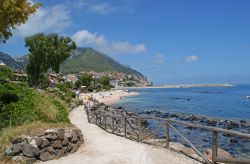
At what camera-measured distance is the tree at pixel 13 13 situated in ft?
76.1

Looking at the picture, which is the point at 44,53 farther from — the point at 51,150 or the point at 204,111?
the point at 51,150

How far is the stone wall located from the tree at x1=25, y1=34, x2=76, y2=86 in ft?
183

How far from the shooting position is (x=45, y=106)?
869 inches

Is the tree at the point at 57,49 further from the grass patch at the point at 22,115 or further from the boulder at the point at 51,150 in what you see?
the boulder at the point at 51,150

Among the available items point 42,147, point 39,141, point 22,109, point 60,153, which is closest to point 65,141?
point 60,153

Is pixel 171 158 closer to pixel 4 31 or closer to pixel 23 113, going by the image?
pixel 23 113

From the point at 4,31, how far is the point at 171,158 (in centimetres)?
1591

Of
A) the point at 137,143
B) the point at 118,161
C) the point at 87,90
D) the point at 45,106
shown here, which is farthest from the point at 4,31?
the point at 87,90

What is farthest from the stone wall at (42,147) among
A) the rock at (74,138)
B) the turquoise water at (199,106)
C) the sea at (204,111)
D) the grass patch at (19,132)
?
the turquoise water at (199,106)

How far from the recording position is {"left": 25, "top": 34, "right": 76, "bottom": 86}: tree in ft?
238

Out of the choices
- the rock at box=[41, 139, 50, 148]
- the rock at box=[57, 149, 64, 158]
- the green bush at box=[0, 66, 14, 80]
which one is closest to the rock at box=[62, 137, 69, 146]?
the rock at box=[57, 149, 64, 158]

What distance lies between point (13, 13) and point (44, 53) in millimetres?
49270

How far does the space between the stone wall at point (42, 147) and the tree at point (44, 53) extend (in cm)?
5571

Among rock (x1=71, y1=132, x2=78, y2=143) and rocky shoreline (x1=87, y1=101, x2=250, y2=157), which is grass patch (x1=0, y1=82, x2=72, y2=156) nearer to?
rock (x1=71, y1=132, x2=78, y2=143)
